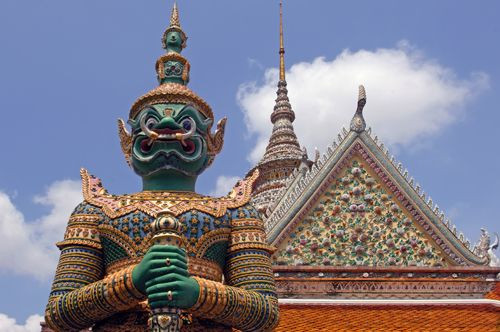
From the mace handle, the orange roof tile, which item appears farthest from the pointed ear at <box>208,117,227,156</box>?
the orange roof tile

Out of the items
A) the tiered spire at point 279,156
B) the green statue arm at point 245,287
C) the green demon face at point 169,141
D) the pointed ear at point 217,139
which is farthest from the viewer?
the tiered spire at point 279,156

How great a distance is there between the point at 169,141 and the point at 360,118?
4730 millimetres

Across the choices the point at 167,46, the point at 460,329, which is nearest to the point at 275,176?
the point at 460,329

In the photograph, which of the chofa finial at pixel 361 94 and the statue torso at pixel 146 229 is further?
the chofa finial at pixel 361 94

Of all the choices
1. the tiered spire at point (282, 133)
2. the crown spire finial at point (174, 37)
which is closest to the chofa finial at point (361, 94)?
the crown spire finial at point (174, 37)

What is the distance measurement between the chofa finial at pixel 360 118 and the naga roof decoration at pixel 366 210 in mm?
13

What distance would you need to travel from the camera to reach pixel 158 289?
3.96 m

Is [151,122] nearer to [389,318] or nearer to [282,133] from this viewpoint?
[389,318]

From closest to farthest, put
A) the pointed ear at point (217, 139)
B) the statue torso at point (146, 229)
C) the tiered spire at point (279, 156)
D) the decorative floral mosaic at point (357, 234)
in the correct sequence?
1. the statue torso at point (146, 229)
2. the pointed ear at point (217, 139)
3. the decorative floral mosaic at point (357, 234)
4. the tiered spire at point (279, 156)

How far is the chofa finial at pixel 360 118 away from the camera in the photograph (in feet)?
30.2

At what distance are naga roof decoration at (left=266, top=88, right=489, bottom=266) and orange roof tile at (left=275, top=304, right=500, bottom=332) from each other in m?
0.67

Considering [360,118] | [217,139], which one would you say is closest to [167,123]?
[217,139]

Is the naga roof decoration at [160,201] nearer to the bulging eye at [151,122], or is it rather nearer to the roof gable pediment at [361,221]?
the bulging eye at [151,122]

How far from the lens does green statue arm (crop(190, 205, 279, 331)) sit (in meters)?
4.31
